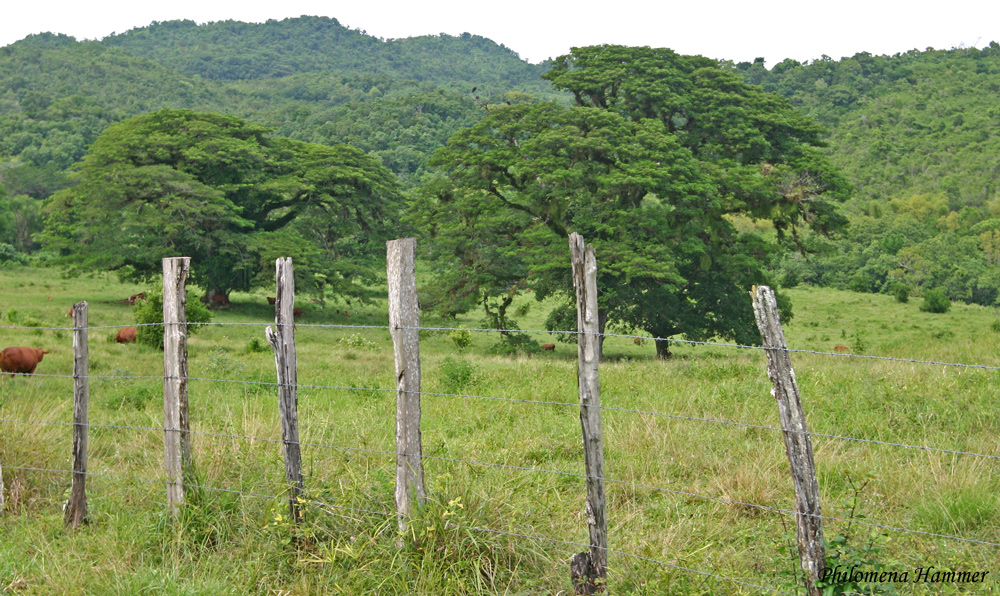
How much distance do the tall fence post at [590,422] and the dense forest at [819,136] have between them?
20.5 metres

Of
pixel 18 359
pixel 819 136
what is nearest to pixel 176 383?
pixel 18 359

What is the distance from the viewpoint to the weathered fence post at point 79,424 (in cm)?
514

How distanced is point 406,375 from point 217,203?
26.4 metres

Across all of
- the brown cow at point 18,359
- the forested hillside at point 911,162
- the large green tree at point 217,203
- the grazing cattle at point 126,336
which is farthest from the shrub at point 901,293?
the brown cow at point 18,359

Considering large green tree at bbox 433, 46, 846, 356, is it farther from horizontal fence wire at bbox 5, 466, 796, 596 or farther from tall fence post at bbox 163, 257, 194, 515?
horizontal fence wire at bbox 5, 466, 796, 596

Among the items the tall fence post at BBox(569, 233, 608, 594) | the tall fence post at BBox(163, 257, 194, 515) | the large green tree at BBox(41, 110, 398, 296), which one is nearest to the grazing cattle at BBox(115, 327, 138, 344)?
the large green tree at BBox(41, 110, 398, 296)

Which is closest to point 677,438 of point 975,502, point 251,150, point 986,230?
point 975,502

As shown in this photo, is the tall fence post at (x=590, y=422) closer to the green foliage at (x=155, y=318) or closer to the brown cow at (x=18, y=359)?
the brown cow at (x=18, y=359)

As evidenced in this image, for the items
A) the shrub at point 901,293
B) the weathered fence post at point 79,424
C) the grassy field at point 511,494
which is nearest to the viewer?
the grassy field at point 511,494

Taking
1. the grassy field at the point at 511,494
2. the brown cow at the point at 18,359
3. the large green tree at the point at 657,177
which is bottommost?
the grassy field at the point at 511,494

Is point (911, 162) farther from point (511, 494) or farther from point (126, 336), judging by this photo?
point (511, 494)

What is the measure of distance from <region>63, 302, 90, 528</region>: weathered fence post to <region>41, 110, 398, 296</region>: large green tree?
2304 cm

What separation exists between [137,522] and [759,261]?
824 inches

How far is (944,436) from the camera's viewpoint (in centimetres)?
728
